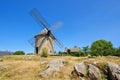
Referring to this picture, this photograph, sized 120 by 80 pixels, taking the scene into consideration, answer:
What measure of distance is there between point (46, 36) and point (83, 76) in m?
40.6

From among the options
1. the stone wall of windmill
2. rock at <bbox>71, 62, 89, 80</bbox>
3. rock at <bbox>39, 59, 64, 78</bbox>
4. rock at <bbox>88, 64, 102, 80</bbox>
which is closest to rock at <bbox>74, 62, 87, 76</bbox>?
rock at <bbox>71, 62, 89, 80</bbox>

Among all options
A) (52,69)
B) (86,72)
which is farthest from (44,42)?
(86,72)

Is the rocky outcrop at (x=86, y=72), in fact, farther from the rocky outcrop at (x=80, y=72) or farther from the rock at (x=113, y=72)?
the rock at (x=113, y=72)

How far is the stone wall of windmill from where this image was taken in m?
67.0

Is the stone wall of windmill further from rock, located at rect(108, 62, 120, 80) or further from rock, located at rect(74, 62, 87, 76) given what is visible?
rock, located at rect(108, 62, 120, 80)

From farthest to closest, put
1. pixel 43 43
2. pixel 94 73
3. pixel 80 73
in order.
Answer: pixel 43 43 < pixel 80 73 < pixel 94 73

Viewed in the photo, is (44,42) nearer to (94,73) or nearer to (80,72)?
(80,72)

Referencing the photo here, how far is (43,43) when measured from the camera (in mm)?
67125

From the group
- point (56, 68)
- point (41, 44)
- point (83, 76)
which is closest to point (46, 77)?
point (56, 68)

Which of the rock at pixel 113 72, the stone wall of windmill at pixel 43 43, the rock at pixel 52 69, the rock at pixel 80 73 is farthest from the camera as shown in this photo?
the stone wall of windmill at pixel 43 43

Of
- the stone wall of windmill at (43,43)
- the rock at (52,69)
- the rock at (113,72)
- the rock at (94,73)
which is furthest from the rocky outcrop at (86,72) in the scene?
the stone wall of windmill at (43,43)

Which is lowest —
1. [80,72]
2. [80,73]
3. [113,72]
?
[113,72]

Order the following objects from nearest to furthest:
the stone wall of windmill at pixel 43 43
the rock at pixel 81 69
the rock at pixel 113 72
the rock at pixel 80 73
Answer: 1. the rock at pixel 113 72
2. the rock at pixel 80 73
3. the rock at pixel 81 69
4. the stone wall of windmill at pixel 43 43

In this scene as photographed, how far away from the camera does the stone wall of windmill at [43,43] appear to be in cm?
6700
